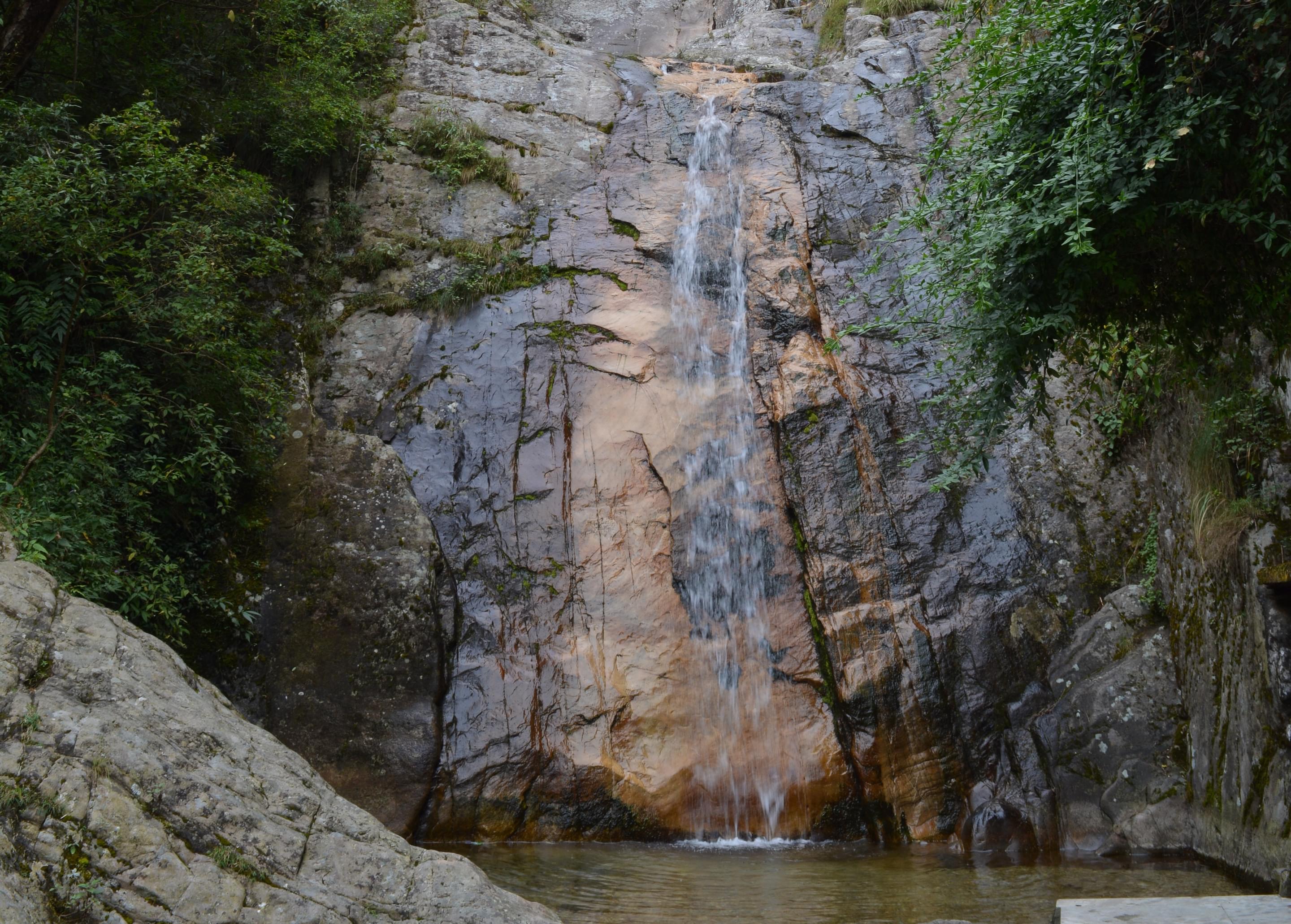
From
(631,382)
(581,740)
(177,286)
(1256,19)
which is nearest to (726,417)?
(631,382)

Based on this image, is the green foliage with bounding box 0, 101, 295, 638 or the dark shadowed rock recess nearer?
the green foliage with bounding box 0, 101, 295, 638

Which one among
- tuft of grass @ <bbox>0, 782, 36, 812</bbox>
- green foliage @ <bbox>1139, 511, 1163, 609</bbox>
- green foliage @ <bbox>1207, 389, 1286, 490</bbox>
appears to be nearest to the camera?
tuft of grass @ <bbox>0, 782, 36, 812</bbox>

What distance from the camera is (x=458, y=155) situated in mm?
11344

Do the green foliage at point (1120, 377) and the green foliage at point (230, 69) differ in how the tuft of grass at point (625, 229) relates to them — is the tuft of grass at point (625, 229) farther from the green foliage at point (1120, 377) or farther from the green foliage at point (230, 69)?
the green foliage at point (1120, 377)

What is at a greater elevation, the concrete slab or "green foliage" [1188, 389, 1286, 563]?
"green foliage" [1188, 389, 1286, 563]

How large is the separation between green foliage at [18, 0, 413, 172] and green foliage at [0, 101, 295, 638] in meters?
0.57

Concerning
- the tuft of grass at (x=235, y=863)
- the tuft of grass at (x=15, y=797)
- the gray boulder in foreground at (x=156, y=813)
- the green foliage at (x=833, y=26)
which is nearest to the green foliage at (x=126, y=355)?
the gray boulder in foreground at (x=156, y=813)

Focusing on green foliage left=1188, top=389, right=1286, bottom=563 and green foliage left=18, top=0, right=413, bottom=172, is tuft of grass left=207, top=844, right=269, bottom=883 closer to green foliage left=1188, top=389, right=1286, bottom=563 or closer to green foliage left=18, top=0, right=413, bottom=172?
green foliage left=1188, top=389, right=1286, bottom=563

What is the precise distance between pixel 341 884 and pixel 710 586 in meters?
5.68

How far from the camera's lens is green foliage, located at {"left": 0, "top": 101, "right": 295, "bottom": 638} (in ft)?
20.6

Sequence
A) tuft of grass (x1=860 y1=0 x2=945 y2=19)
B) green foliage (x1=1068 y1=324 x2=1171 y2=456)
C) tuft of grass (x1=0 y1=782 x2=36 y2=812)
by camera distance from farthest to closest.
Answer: tuft of grass (x1=860 y1=0 x2=945 y2=19) → green foliage (x1=1068 y1=324 x2=1171 y2=456) → tuft of grass (x1=0 y1=782 x2=36 y2=812)

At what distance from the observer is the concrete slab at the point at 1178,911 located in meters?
3.22

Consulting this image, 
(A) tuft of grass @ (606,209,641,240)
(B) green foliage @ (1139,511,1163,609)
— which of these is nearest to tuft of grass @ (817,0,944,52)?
(A) tuft of grass @ (606,209,641,240)

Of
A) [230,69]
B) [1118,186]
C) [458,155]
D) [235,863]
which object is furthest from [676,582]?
[230,69]
